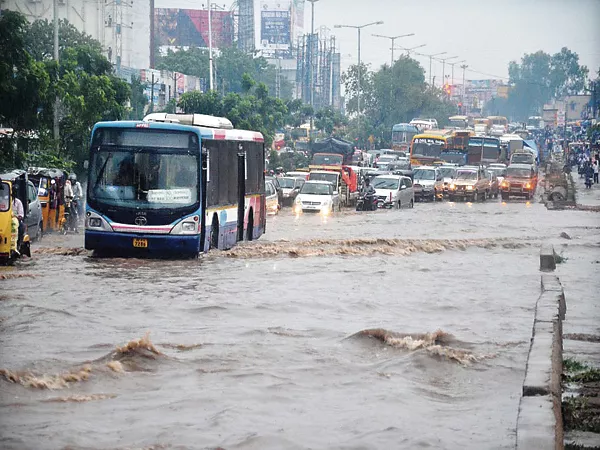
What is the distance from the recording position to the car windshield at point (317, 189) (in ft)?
138

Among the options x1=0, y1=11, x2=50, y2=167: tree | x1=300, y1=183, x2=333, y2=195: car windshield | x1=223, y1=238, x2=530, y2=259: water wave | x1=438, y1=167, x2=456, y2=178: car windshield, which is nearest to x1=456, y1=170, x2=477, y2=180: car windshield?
x1=438, y1=167, x2=456, y2=178: car windshield

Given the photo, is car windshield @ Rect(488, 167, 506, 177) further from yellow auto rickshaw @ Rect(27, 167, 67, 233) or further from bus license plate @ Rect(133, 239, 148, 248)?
bus license plate @ Rect(133, 239, 148, 248)

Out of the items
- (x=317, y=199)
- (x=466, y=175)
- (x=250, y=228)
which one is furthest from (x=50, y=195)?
(x=466, y=175)

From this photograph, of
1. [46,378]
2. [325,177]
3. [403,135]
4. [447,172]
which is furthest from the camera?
[403,135]

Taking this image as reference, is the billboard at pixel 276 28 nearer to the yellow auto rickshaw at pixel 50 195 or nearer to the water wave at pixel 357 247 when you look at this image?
the yellow auto rickshaw at pixel 50 195

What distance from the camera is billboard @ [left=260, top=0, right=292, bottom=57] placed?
189500 mm

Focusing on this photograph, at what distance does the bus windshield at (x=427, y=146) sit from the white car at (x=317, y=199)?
31549mm

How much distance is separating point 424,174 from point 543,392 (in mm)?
47196

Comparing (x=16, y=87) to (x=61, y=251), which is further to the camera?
(x=16, y=87)

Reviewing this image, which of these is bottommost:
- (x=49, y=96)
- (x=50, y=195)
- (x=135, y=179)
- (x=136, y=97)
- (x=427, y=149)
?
(x=50, y=195)

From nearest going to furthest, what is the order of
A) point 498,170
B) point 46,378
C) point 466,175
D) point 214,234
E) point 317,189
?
point 46,378 → point 214,234 → point 317,189 → point 466,175 → point 498,170

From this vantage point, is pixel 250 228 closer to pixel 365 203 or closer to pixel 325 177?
pixel 365 203

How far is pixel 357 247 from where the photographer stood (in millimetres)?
27484

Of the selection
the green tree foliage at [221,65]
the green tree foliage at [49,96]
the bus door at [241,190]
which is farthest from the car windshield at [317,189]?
the green tree foliage at [221,65]
